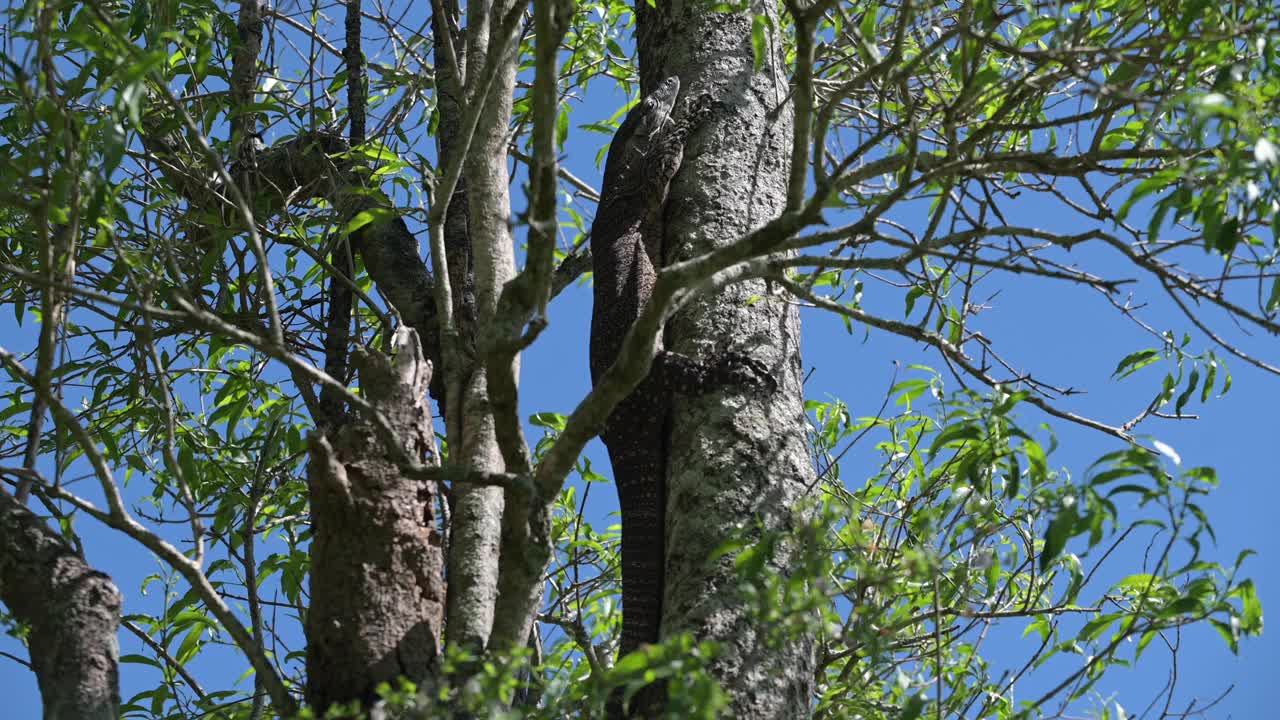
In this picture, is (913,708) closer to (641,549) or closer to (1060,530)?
(1060,530)

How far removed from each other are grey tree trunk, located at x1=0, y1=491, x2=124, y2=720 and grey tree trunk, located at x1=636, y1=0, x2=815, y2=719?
1.11m

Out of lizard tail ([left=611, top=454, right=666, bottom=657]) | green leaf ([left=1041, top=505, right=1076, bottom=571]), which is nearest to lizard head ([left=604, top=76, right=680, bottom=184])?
lizard tail ([left=611, top=454, right=666, bottom=657])

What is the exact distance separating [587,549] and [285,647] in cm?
114

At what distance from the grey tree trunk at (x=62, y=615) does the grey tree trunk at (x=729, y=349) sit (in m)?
1.11

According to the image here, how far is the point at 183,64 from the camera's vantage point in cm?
359

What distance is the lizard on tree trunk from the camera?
2.82 meters

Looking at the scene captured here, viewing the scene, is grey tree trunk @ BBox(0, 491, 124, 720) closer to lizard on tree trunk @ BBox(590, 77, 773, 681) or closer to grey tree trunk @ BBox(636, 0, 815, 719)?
grey tree trunk @ BBox(636, 0, 815, 719)

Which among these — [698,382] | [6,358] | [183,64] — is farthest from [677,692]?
[183,64]

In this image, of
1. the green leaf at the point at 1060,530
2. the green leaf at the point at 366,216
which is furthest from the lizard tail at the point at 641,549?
the green leaf at the point at 1060,530

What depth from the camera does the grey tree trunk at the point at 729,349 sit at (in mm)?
2381

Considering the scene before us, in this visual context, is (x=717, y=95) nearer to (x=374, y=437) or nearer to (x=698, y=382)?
(x=698, y=382)

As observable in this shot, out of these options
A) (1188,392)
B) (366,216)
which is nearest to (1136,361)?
(1188,392)

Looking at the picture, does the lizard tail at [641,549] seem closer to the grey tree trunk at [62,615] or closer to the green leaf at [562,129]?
the green leaf at [562,129]

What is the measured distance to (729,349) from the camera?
2830mm
